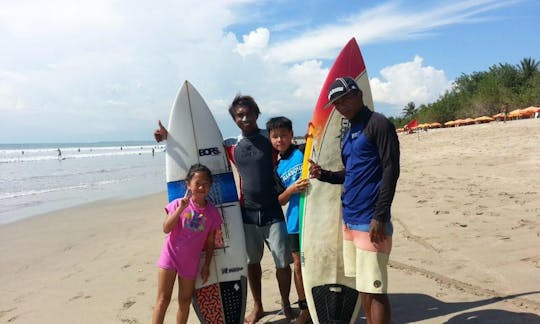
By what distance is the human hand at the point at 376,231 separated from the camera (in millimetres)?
2297

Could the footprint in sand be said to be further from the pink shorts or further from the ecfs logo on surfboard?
the ecfs logo on surfboard

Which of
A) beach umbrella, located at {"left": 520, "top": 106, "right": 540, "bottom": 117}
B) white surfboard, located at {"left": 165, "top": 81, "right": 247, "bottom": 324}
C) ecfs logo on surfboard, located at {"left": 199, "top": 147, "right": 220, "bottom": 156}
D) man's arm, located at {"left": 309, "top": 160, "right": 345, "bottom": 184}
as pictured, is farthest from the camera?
beach umbrella, located at {"left": 520, "top": 106, "right": 540, "bottom": 117}

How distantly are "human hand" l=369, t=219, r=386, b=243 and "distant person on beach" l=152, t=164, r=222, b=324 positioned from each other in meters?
1.22

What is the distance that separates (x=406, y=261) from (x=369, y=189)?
2458mm

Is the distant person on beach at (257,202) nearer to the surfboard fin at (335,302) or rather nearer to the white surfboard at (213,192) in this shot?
the white surfboard at (213,192)

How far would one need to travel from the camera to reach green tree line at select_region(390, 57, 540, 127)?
132 ft

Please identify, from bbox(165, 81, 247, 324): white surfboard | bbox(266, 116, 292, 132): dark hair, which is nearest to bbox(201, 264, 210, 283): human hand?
bbox(165, 81, 247, 324): white surfboard

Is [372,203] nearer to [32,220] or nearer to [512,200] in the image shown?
[512,200]

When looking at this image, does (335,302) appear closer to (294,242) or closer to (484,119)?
(294,242)

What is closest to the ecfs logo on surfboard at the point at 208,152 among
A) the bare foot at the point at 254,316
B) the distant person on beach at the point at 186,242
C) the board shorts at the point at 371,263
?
the distant person on beach at the point at 186,242

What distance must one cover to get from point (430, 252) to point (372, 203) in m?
2.70

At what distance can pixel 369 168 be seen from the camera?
236cm

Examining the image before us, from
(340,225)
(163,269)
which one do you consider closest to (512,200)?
(340,225)

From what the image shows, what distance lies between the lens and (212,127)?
12.9ft
